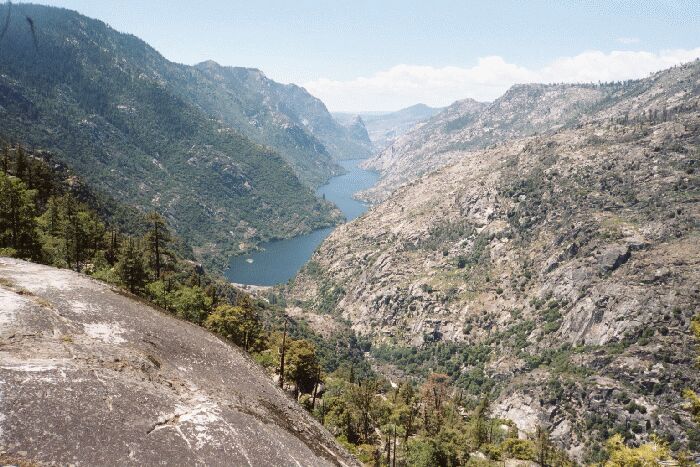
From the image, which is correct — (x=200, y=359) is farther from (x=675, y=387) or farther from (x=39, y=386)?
(x=675, y=387)

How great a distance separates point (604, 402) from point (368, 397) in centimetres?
10083

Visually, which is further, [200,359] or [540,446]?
[540,446]

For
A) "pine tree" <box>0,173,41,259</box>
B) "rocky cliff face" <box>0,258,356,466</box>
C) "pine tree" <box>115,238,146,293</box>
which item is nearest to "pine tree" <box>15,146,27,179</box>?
"pine tree" <box>0,173,41,259</box>

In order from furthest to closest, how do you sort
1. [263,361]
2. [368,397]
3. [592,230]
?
[592,230]
[368,397]
[263,361]

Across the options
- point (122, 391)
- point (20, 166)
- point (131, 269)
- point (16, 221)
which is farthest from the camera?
point (20, 166)

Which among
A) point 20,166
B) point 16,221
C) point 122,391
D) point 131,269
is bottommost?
point 131,269

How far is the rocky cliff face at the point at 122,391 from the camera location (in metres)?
14.5

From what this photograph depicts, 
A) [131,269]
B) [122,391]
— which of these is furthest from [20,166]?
[122,391]

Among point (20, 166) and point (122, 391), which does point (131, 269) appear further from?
point (20, 166)

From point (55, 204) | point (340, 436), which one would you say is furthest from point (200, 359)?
point (55, 204)

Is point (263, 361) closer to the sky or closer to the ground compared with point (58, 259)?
closer to the ground

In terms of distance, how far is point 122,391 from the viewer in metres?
17.2

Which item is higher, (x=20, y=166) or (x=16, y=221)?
(x=20, y=166)

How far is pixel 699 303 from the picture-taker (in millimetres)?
141250
